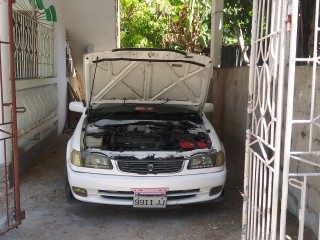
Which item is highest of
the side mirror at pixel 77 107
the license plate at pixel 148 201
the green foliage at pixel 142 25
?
the green foliage at pixel 142 25

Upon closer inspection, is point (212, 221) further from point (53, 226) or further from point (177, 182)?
point (53, 226)

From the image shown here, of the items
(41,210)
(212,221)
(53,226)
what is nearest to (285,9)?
(212,221)

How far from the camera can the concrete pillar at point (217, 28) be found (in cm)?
893

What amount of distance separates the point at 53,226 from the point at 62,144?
4.34m

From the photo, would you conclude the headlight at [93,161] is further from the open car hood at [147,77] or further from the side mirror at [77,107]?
the side mirror at [77,107]

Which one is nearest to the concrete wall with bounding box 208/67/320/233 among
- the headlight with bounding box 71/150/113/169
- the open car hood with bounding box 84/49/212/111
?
the open car hood with bounding box 84/49/212/111

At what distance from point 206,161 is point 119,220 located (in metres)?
1.21

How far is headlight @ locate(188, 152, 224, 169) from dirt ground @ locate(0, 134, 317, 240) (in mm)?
537

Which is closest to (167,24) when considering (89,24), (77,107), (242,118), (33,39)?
(89,24)

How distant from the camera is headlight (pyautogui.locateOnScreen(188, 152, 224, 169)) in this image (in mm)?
4375

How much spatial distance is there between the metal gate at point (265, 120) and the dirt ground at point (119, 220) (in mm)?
939

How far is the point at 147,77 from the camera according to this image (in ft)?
17.8

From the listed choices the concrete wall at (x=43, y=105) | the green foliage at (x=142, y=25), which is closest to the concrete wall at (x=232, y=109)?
the concrete wall at (x=43, y=105)

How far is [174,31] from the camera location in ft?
53.9
